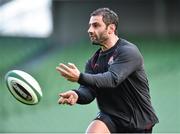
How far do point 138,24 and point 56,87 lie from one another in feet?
13.6

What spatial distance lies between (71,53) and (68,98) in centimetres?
996

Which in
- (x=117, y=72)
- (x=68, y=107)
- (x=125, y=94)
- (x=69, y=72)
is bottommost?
(x=68, y=107)

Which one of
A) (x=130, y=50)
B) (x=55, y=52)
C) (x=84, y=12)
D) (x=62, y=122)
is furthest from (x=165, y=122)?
(x=130, y=50)

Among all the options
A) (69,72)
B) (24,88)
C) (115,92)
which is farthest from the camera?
(115,92)

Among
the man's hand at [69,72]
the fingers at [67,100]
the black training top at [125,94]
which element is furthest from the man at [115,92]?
the man's hand at [69,72]

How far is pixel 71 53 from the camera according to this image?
16.0 m

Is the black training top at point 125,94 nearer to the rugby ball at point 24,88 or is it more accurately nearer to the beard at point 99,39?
the beard at point 99,39

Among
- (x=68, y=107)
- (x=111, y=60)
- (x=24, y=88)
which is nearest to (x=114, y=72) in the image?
(x=111, y=60)

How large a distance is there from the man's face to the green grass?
24.0ft

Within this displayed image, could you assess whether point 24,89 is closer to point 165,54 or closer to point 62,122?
point 62,122

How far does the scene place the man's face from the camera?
21.0 feet

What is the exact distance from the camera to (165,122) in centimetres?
1370

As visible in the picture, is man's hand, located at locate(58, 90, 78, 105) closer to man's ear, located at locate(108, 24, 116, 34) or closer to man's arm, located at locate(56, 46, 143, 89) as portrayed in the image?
man's arm, located at locate(56, 46, 143, 89)

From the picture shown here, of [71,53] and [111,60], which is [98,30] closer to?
[111,60]
